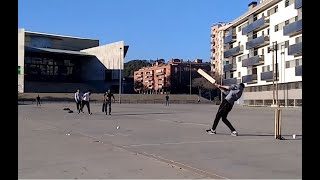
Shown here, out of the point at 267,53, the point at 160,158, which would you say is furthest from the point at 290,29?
the point at 160,158

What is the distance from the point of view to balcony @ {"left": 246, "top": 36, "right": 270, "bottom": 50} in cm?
6938

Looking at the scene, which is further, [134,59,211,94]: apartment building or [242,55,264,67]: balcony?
[134,59,211,94]: apartment building

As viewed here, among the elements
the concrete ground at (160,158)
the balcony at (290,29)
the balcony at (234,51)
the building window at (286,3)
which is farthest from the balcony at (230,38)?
the concrete ground at (160,158)

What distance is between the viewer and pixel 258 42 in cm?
7162

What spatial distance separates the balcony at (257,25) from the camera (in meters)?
69.5

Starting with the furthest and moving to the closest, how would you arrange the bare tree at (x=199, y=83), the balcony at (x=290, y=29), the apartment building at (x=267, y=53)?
1. the bare tree at (x=199, y=83)
2. the apartment building at (x=267, y=53)
3. the balcony at (x=290, y=29)

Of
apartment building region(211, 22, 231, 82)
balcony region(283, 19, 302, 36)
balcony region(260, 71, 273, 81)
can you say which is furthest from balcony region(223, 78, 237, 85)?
apartment building region(211, 22, 231, 82)

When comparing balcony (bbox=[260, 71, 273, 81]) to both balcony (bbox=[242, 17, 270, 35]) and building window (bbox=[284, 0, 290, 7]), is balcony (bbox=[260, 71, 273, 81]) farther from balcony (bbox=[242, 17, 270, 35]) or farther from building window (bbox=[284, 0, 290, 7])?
building window (bbox=[284, 0, 290, 7])

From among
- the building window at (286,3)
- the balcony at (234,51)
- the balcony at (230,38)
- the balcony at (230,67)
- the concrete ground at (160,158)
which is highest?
the building window at (286,3)

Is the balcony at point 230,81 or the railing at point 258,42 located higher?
the railing at point 258,42

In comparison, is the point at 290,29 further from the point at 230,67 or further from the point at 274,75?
the point at 230,67

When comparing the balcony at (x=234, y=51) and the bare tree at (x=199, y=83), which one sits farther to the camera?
the bare tree at (x=199, y=83)

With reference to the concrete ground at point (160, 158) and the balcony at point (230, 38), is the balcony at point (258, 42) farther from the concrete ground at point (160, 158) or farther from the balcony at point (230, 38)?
the concrete ground at point (160, 158)

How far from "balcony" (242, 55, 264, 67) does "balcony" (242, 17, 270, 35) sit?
4951 mm
